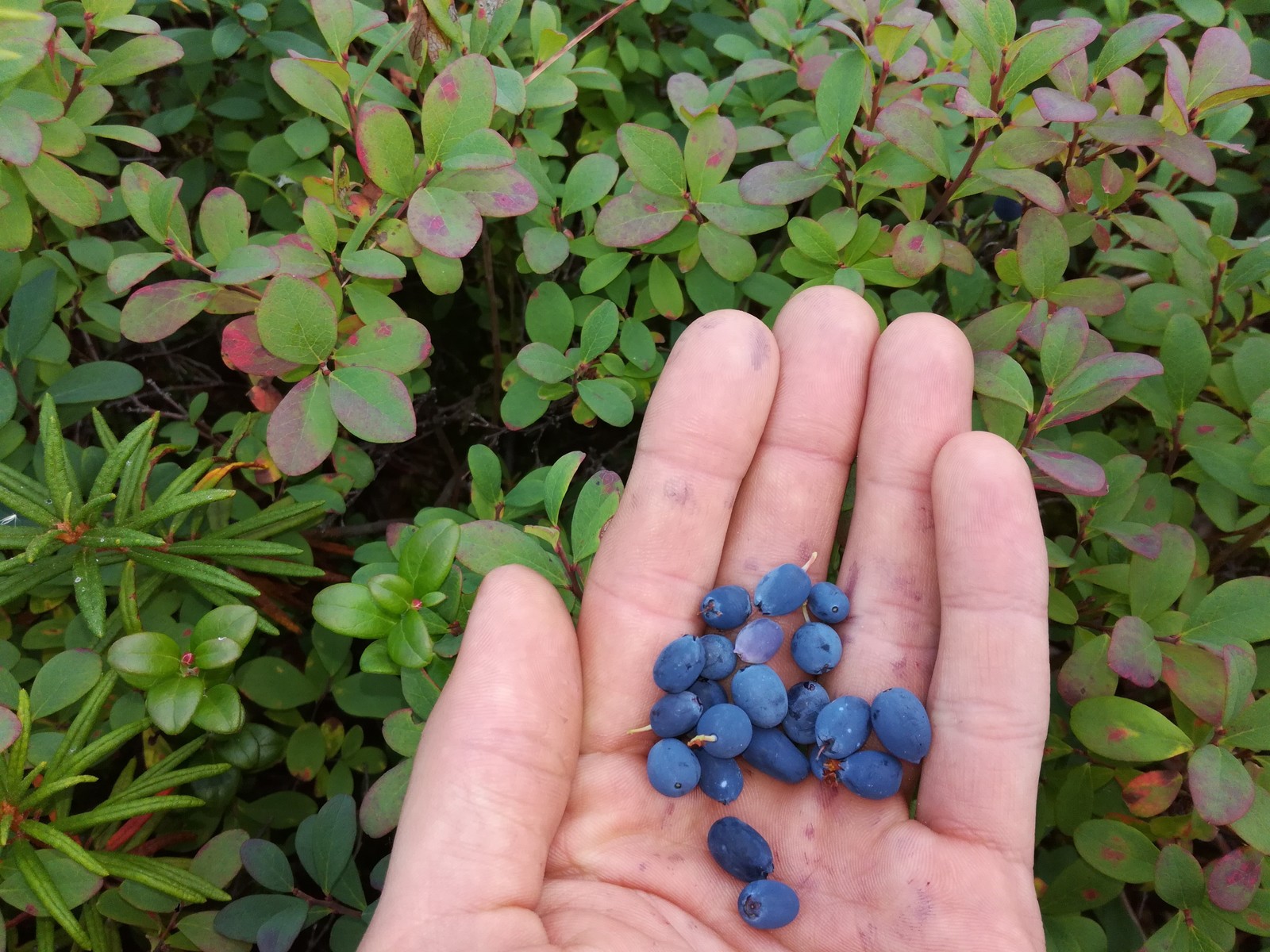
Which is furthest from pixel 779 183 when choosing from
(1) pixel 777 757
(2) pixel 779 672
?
(1) pixel 777 757

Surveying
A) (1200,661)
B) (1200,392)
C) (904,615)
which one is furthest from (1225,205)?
(904,615)

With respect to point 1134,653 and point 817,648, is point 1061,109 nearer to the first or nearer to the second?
point 1134,653

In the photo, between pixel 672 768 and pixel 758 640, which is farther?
pixel 758 640

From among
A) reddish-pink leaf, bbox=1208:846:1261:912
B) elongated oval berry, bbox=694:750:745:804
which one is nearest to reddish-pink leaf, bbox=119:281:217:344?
elongated oval berry, bbox=694:750:745:804

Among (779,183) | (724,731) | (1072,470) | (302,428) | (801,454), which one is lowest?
(724,731)

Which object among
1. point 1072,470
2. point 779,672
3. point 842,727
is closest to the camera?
point 1072,470

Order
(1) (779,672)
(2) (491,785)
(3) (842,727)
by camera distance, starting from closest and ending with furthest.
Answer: (2) (491,785) → (3) (842,727) → (1) (779,672)
